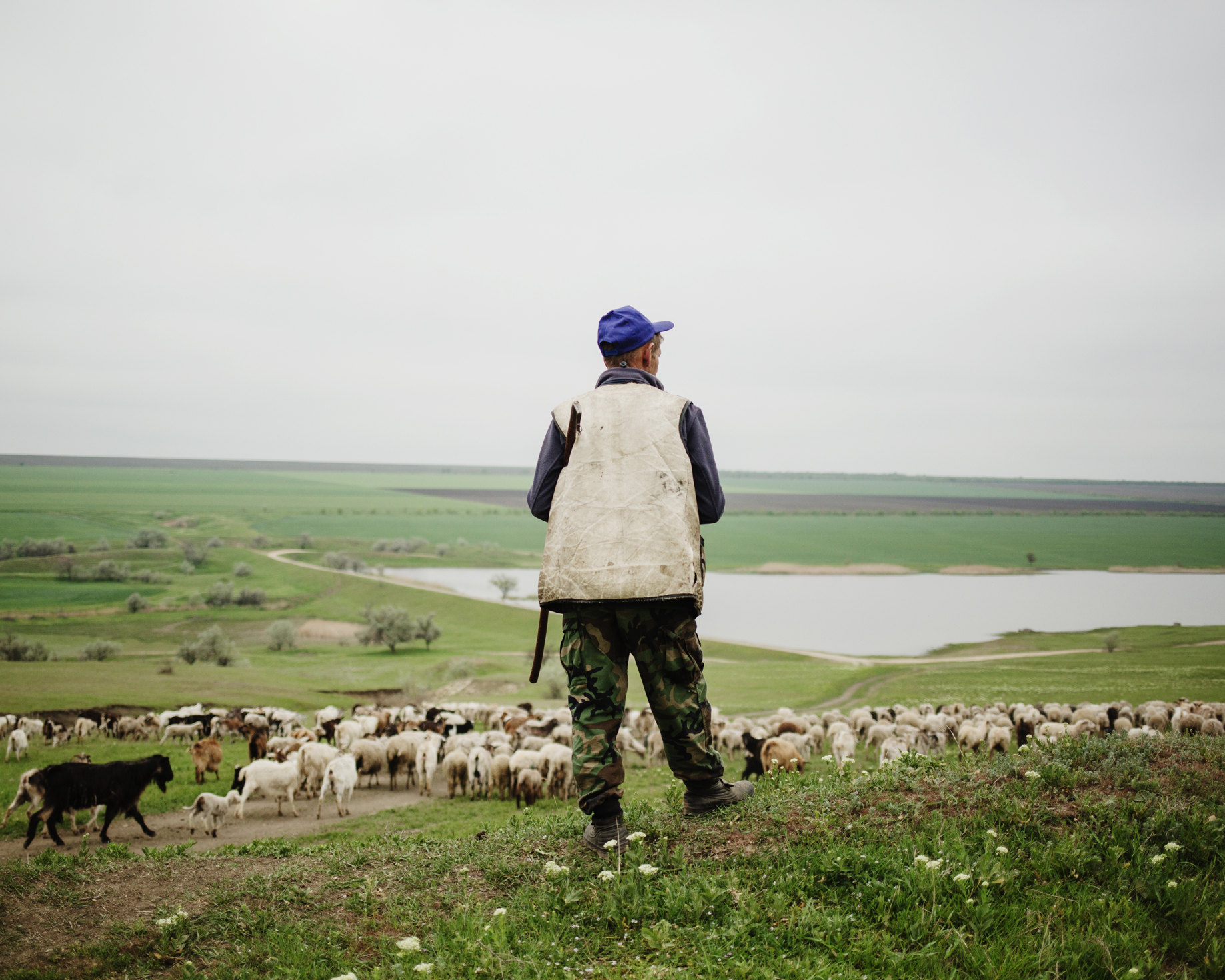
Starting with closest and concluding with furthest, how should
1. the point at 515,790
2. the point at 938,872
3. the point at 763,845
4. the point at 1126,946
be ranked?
1. the point at 1126,946
2. the point at 938,872
3. the point at 763,845
4. the point at 515,790

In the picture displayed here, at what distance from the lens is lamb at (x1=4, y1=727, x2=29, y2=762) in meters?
16.0

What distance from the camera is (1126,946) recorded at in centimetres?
287

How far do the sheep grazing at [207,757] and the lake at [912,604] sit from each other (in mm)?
44649

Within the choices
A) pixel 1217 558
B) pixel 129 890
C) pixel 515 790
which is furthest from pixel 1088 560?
pixel 129 890

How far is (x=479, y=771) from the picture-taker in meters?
14.0

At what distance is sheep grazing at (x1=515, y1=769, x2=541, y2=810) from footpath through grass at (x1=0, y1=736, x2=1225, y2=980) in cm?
829

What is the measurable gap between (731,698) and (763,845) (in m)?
26.5

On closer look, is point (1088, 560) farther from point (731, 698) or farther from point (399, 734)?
point (399, 734)

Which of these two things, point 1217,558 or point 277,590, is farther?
point 1217,558

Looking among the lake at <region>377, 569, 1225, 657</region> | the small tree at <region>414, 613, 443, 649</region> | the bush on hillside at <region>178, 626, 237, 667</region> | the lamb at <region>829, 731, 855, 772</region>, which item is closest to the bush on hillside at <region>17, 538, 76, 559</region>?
the bush on hillside at <region>178, 626, 237, 667</region>

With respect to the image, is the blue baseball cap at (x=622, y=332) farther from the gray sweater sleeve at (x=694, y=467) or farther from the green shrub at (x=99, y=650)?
the green shrub at (x=99, y=650)

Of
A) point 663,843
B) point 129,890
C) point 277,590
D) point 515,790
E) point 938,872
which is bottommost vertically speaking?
point 277,590

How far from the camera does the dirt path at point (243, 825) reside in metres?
9.95

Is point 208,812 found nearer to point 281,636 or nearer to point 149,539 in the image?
point 281,636
